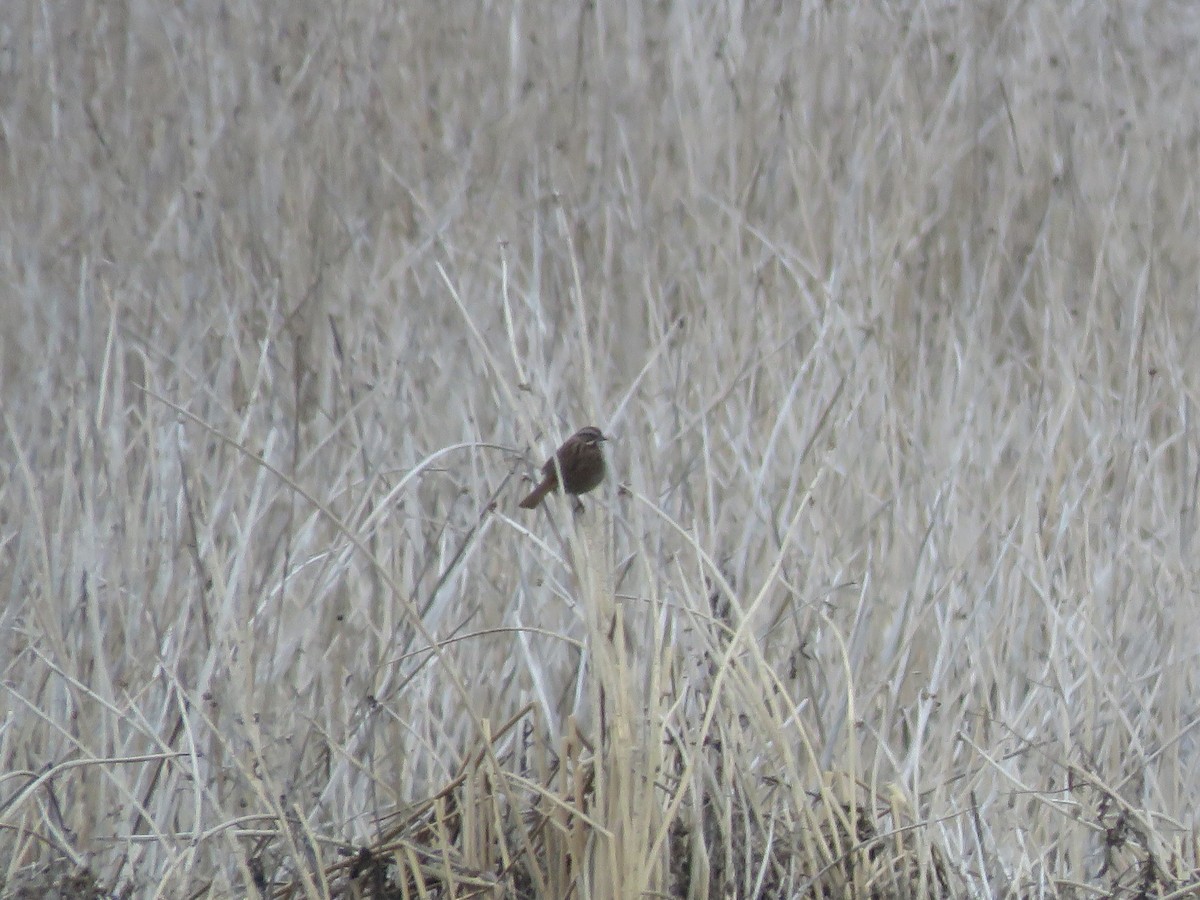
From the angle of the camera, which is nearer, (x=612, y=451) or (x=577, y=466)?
(x=577, y=466)

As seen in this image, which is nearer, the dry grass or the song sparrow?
the song sparrow

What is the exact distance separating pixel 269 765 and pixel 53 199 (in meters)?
1.73

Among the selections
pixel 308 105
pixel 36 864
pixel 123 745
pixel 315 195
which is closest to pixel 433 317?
pixel 315 195

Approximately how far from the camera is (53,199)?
9.94 feet

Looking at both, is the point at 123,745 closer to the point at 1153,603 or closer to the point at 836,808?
the point at 836,808

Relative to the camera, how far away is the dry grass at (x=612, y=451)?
1528 mm

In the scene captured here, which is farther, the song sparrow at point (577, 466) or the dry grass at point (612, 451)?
the dry grass at point (612, 451)

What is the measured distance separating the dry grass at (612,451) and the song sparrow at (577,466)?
1.7 inches

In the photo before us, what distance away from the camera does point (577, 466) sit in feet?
4.35

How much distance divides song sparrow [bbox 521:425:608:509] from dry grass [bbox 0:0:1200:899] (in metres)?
0.04

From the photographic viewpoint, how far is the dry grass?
153cm

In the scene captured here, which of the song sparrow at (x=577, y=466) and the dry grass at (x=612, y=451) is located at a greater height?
the song sparrow at (x=577, y=466)

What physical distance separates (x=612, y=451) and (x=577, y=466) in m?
0.62

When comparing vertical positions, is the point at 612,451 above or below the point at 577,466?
below
